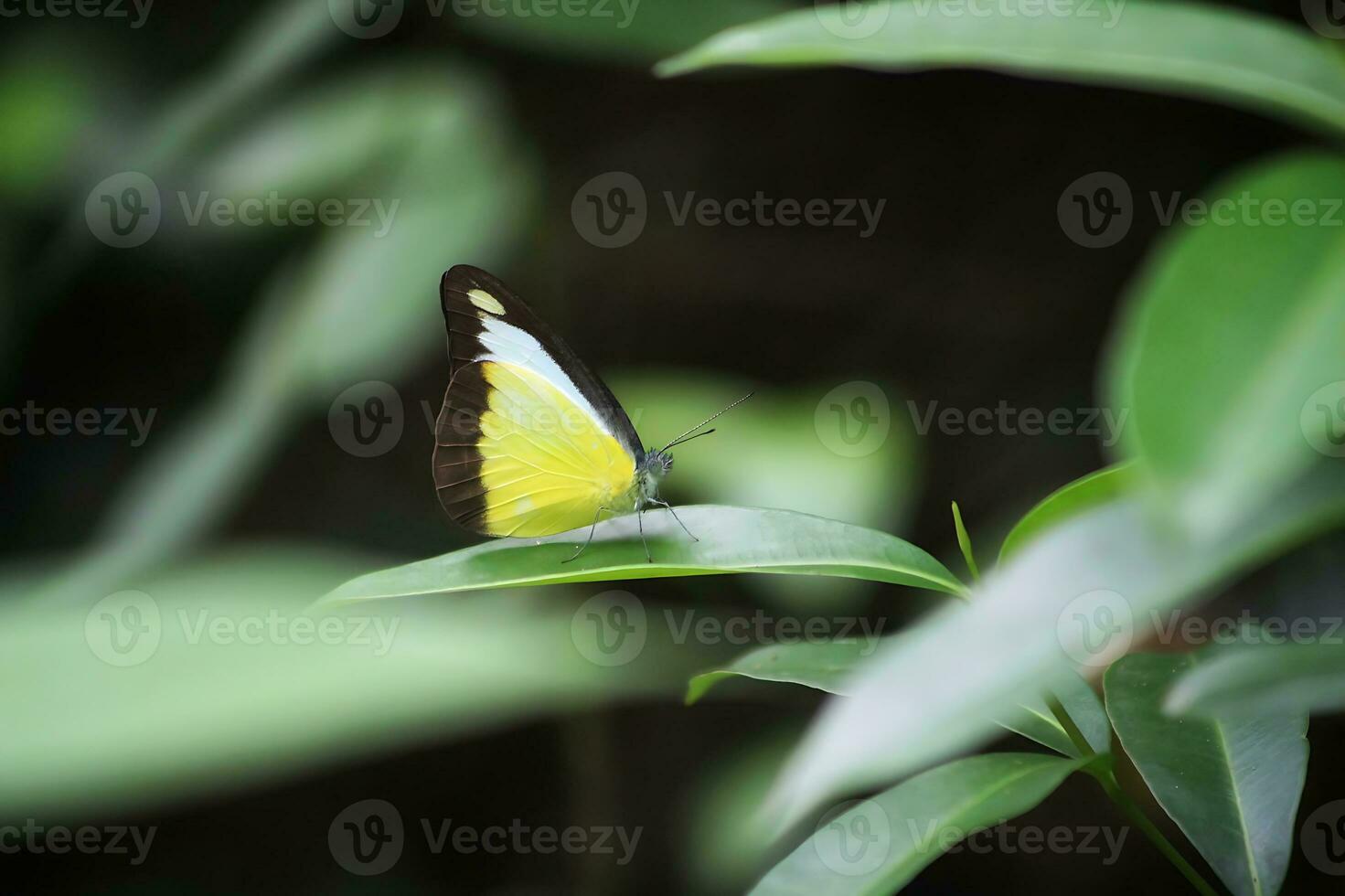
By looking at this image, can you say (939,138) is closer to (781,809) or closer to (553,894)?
(553,894)

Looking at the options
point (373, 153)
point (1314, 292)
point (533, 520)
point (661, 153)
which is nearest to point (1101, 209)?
point (661, 153)


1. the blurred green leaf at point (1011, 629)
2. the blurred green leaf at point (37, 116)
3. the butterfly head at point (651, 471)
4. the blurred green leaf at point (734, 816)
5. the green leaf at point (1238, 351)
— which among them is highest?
the blurred green leaf at point (37, 116)

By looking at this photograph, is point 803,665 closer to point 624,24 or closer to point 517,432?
point 517,432

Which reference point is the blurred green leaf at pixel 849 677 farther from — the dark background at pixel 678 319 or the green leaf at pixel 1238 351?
the dark background at pixel 678 319

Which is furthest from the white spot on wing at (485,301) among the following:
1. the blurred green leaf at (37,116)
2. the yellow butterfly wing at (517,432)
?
the blurred green leaf at (37,116)

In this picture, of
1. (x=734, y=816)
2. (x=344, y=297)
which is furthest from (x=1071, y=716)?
(x=344, y=297)

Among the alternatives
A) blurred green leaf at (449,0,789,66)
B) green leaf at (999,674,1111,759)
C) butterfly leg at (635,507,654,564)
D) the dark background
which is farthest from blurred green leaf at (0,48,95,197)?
green leaf at (999,674,1111,759)
